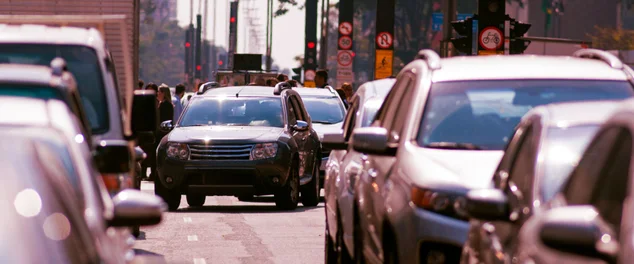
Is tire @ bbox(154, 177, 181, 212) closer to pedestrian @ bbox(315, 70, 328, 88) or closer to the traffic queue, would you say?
the traffic queue

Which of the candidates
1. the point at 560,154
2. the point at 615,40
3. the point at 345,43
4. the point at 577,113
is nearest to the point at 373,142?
the point at 577,113

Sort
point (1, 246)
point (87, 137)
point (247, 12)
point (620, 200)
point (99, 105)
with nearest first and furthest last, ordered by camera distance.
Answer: point (1, 246), point (620, 200), point (87, 137), point (99, 105), point (247, 12)

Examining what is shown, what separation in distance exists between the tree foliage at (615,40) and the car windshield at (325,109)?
231 feet

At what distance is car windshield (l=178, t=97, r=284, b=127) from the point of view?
20.9m

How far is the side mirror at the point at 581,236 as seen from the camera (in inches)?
196

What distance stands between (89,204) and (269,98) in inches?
621

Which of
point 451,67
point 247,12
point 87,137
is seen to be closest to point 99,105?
point 451,67

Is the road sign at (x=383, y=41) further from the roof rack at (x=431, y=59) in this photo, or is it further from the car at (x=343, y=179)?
the roof rack at (x=431, y=59)

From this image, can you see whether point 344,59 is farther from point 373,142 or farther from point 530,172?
point 530,172

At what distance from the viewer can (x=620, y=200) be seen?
18.0ft

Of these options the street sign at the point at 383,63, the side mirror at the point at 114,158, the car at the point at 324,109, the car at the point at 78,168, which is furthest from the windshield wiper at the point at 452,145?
the street sign at the point at 383,63

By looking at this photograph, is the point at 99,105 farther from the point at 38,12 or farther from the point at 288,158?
the point at 288,158

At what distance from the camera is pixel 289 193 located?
20297 mm

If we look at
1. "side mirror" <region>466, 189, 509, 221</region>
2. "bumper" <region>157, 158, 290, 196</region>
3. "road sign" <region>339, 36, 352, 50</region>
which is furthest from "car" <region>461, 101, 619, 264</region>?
"road sign" <region>339, 36, 352, 50</region>
